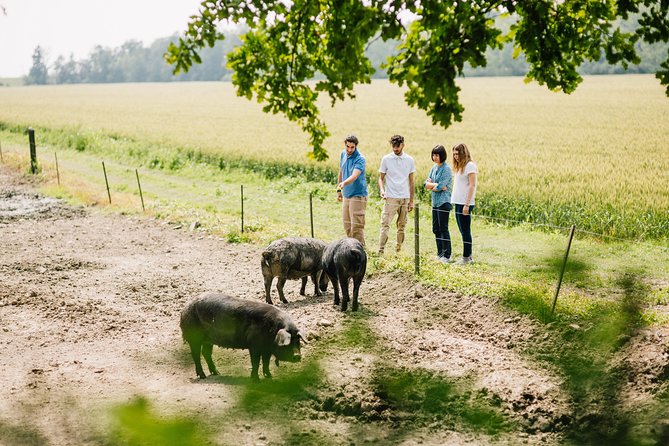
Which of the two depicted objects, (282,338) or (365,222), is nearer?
(282,338)

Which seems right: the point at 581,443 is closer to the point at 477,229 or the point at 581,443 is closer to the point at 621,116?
the point at 477,229

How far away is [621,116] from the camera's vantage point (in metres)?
36.2

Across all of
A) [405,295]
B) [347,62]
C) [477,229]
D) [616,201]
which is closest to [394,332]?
[405,295]

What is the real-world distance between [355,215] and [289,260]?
245 cm

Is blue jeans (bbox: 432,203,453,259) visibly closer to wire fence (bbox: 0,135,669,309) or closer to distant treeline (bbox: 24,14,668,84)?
wire fence (bbox: 0,135,669,309)

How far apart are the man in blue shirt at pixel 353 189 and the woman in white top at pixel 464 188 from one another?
146 centimetres

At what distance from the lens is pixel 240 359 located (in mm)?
7625

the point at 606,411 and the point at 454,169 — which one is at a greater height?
the point at 454,169

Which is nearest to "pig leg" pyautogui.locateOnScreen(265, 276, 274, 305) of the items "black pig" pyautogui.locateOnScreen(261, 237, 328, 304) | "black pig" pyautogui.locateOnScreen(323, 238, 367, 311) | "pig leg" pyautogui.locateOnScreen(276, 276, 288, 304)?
"black pig" pyautogui.locateOnScreen(261, 237, 328, 304)

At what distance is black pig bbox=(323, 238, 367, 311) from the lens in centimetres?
854

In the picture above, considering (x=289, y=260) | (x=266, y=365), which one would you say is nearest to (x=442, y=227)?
(x=289, y=260)

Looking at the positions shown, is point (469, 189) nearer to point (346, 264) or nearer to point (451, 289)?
point (451, 289)

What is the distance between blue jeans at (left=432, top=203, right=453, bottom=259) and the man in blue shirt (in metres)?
1.17

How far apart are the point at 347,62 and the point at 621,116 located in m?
33.8
